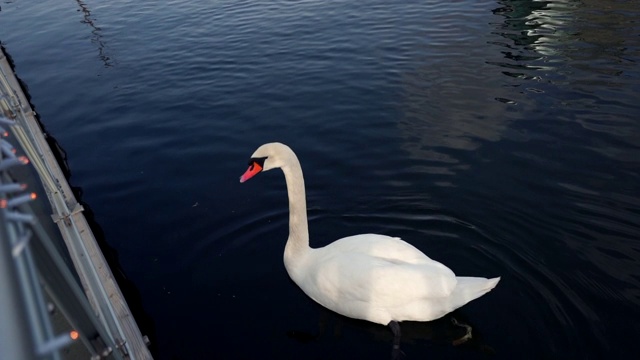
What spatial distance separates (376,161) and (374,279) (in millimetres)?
3715

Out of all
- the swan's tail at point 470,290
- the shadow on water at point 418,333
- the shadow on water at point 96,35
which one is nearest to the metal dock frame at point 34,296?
the shadow on water at point 418,333

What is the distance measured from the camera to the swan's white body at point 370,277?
4.71 m

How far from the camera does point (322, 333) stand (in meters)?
5.18

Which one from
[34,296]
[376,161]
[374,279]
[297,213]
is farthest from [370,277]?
[34,296]

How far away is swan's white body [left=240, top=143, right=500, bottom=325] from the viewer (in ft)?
15.4

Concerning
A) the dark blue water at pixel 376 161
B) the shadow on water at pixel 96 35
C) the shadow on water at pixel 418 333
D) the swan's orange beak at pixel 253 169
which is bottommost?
the shadow on water at pixel 418 333

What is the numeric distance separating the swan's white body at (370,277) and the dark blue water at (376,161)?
381 mm

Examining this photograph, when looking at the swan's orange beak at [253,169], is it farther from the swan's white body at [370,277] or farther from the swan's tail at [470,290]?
the swan's tail at [470,290]

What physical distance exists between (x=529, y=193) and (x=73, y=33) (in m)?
16.7

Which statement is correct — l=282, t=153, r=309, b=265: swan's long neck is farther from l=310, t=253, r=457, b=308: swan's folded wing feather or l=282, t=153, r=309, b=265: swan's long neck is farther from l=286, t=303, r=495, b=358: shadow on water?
l=286, t=303, r=495, b=358: shadow on water

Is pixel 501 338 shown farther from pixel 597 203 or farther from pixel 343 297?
pixel 597 203

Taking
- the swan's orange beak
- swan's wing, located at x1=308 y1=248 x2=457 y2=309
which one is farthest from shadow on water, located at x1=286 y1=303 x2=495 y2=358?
the swan's orange beak

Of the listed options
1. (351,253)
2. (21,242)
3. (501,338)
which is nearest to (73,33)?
(351,253)

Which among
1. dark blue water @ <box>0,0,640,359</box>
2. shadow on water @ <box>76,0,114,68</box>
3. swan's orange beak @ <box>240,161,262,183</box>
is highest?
shadow on water @ <box>76,0,114,68</box>
